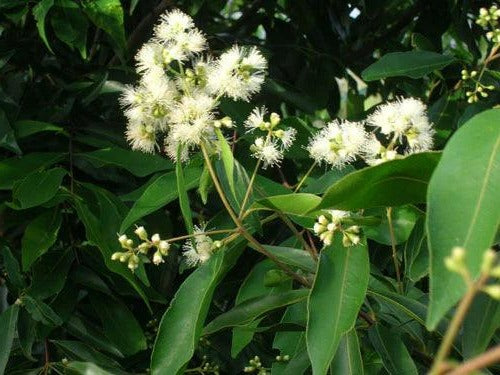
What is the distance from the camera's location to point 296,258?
4.66ft

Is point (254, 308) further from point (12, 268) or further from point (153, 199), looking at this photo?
point (12, 268)

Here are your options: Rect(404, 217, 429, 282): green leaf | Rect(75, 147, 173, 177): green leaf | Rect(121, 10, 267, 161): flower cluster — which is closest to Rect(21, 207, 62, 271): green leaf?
Rect(75, 147, 173, 177): green leaf

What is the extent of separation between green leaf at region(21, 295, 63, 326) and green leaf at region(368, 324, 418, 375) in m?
0.70

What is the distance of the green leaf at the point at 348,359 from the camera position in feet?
4.40

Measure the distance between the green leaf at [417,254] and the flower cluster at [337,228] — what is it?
0.13 meters

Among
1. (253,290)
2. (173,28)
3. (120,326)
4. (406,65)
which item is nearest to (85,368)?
(120,326)

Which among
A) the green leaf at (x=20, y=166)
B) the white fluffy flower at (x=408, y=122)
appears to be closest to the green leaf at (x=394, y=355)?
the white fluffy flower at (x=408, y=122)

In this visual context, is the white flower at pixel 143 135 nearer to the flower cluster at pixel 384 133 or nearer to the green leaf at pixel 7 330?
the flower cluster at pixel 384 133

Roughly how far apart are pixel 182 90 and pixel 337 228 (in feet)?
1.20

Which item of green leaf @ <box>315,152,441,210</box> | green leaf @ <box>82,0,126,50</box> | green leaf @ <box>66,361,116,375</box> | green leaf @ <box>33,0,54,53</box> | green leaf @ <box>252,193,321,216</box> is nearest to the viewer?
green leaf @ <box>315,152,441,210</box>

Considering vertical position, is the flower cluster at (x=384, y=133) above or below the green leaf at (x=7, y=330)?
above

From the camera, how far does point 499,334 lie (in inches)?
60.9

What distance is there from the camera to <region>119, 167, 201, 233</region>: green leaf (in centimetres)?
151

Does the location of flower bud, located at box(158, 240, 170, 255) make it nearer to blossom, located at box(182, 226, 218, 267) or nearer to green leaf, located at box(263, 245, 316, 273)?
blossom, located at box(182, 226, 218, 267)
